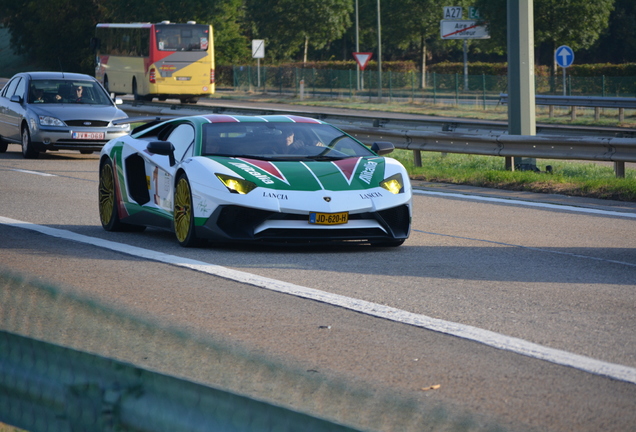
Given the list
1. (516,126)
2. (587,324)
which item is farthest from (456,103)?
(587,324)

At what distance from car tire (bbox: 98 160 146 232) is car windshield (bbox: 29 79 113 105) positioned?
10.6 m

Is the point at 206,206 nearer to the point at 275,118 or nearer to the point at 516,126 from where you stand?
the point at 275,118

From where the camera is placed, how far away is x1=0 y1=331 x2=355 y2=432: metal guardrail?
200 cm

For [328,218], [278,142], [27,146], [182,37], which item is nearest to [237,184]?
[328,218]

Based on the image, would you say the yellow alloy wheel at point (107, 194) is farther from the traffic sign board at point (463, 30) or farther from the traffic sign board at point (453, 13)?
the traffic sign board at point (453, 13)

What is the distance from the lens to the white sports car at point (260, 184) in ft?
29.4

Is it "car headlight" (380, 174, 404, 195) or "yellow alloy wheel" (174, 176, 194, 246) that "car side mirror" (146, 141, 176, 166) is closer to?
"yellow alloy wheel" (174, 176, 194, 246)

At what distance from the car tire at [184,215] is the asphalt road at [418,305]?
0.12m

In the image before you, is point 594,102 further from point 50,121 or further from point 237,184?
point 237,184

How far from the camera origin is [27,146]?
68.6 feet

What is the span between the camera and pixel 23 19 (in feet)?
276

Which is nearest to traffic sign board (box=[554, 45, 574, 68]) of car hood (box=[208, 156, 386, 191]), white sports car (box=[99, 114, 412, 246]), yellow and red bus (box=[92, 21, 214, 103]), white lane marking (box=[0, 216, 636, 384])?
yellow and red bus (box=[92, 21, 214, 103])

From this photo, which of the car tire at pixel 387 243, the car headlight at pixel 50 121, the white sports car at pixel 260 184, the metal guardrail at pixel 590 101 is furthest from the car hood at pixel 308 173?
the metal guardrail at pixel 590 101

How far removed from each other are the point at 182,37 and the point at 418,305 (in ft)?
125
